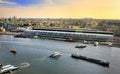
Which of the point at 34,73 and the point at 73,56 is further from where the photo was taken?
the point at 73,56

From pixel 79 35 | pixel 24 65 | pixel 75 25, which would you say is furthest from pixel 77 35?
pixel 75 25

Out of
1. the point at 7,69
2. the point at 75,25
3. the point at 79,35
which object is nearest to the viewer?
the point at 7,69

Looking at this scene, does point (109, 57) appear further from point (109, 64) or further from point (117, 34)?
point (117, 34)

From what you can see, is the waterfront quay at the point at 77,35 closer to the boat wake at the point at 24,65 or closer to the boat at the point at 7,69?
the boat wake at the point at 24,65

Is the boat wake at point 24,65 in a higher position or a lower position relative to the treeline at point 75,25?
lower

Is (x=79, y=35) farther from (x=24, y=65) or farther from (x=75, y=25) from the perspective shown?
(x=75, y=25)

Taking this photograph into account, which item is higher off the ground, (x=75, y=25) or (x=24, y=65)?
(x=75, y=25)

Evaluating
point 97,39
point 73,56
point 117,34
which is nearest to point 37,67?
point 73,56

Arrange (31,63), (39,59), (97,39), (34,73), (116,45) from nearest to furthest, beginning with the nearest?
(34,73) < (31,63) < (39,59) < (116,45) < (97,39)

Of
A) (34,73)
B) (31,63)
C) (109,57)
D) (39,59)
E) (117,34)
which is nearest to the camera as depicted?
(34,73)

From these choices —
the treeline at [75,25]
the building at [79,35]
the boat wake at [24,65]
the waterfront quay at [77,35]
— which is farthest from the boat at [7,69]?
the treeline at [75,25]

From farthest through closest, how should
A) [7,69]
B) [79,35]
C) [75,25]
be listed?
[75,25] → [79,35] → [7,69]
